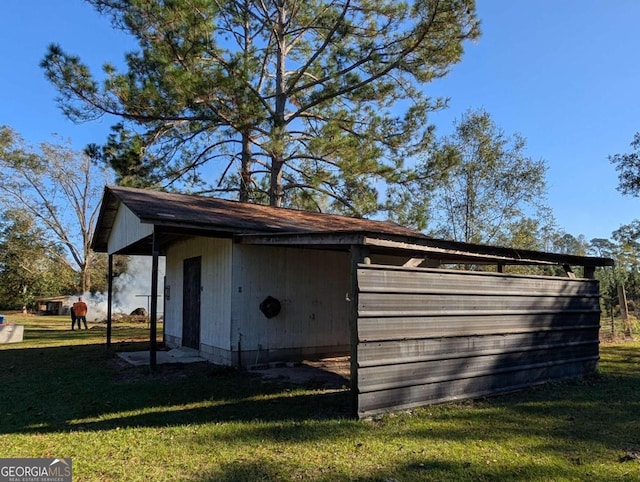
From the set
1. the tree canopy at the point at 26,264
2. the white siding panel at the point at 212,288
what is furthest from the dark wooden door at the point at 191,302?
the tree canopy at the point at 26,264

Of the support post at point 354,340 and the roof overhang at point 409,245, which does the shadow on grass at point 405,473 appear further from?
the roof overhang at point 409,245

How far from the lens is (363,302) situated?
17.5 ft

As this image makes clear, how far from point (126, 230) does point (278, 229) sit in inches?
144

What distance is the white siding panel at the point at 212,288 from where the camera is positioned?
9125 millimetres

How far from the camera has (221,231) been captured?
340 inches

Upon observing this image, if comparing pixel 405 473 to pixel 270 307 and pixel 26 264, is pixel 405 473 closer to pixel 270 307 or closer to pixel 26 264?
pixel 270 307

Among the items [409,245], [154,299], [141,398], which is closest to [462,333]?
[409,245]

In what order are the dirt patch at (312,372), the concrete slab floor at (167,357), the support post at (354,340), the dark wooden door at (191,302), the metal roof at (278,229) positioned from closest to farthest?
the support post at (354,340) → the metal roof at (278,229) → the dirt patch at (312,372) → the concrete slab floor at (167,357) → the dark wooden door at (191,302)

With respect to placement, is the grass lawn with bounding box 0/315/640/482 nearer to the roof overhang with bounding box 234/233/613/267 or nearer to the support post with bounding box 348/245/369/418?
the support post with bounding box 348/245/369/418

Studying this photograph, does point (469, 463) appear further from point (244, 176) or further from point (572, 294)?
point (244, 176)

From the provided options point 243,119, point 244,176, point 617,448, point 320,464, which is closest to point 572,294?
point 617,448

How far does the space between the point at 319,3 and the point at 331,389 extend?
1392 centimetres

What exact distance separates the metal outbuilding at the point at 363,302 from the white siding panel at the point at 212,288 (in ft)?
0.13

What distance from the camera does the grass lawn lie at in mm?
3961
